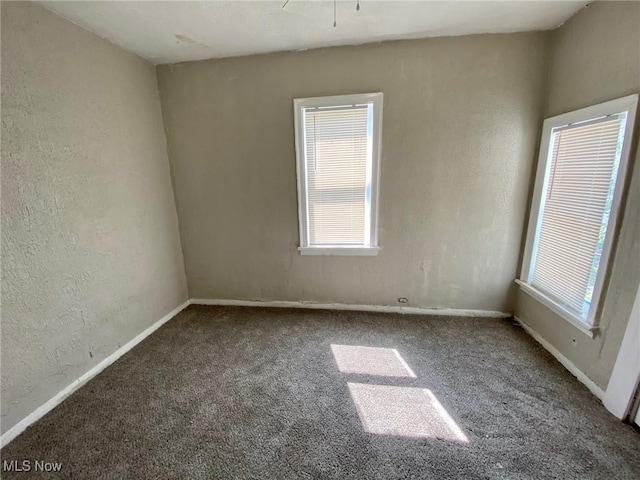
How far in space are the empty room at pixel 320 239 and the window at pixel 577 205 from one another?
0.06 ft

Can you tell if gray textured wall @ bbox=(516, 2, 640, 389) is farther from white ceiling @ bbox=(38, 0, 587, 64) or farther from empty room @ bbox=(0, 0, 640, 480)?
white ceiling @ bbox=(38, 0, 587, 64)

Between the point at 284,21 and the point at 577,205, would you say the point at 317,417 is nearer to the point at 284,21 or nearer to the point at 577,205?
the point at 577,205

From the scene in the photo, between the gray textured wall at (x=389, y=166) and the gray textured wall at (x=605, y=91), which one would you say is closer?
the gray textured wall at (x=605, y=91)

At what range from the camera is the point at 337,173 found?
2.46 meters

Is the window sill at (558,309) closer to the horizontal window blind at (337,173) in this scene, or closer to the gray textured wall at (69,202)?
the horizontal window blind at (337,173)

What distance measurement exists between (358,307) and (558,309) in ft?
5.22

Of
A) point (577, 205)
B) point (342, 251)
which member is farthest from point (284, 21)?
point (577, 205)

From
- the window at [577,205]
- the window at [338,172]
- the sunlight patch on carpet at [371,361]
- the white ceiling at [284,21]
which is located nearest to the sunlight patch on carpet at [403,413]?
the sunlight patch on carpet at [371,361]

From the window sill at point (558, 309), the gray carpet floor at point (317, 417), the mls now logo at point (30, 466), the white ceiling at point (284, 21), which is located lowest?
the mls now logo at point (30, 466)

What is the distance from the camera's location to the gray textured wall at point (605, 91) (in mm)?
1454

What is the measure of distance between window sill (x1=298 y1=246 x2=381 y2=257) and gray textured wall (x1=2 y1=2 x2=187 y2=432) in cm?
147

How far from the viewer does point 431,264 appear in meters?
2.53

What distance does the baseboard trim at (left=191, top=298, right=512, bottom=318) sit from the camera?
2572 mm

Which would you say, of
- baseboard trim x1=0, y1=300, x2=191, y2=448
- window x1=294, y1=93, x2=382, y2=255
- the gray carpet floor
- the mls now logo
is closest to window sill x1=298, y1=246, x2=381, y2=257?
window x1=294, y1=93, x2=382, y2=255
